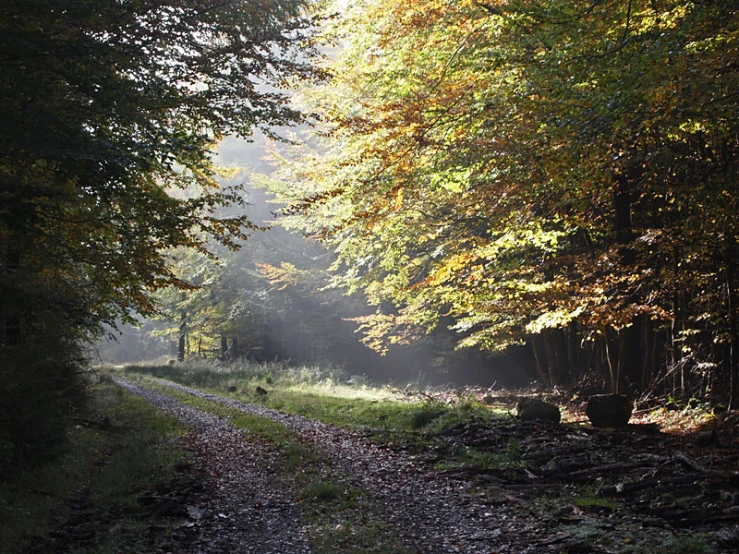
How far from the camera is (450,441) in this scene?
11305 mm

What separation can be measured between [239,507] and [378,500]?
1857 millimetres

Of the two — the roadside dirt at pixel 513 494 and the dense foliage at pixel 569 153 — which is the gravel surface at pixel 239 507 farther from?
the dense foliage at pixel 569 153

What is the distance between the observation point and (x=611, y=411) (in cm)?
1227

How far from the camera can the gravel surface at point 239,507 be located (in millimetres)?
6422

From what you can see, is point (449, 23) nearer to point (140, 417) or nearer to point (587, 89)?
point (587, 89)

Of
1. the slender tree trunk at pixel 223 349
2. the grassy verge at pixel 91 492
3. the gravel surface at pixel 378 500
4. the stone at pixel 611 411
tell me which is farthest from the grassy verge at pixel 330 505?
the slender tree trunk at pixel 223 349

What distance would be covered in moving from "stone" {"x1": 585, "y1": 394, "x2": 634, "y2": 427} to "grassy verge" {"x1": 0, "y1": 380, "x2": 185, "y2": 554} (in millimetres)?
8524

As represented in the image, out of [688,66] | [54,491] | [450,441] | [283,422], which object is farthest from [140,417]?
[688,66]

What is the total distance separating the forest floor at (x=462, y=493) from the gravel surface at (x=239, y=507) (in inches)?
1.1

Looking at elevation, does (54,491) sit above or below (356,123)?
below

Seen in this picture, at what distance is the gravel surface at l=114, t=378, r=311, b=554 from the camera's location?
6.42 metres

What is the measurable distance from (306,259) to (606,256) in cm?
2910

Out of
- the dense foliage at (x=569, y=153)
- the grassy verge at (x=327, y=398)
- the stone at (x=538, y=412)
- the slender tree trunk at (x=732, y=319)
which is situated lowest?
the grassy verge at (x=327, y=398)

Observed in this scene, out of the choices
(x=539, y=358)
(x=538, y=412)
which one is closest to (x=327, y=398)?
(x=539, y=358)
